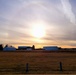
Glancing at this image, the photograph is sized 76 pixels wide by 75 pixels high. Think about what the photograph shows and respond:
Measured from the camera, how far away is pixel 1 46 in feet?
580

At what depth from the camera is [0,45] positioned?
575ft

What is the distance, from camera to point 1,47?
17588 cm

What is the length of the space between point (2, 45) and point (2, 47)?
7.31ft

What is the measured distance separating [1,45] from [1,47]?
5.88ft

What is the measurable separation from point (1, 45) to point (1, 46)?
1.11 metres

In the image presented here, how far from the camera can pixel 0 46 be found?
578ft

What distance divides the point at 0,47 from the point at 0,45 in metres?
1.84

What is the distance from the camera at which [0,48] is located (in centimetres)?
17375

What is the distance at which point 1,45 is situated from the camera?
176250mm

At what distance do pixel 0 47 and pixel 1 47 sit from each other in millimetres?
1311

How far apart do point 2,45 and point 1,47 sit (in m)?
4.31

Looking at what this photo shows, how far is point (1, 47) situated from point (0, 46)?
130 centimetres

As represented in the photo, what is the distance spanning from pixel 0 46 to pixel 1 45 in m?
1.24
